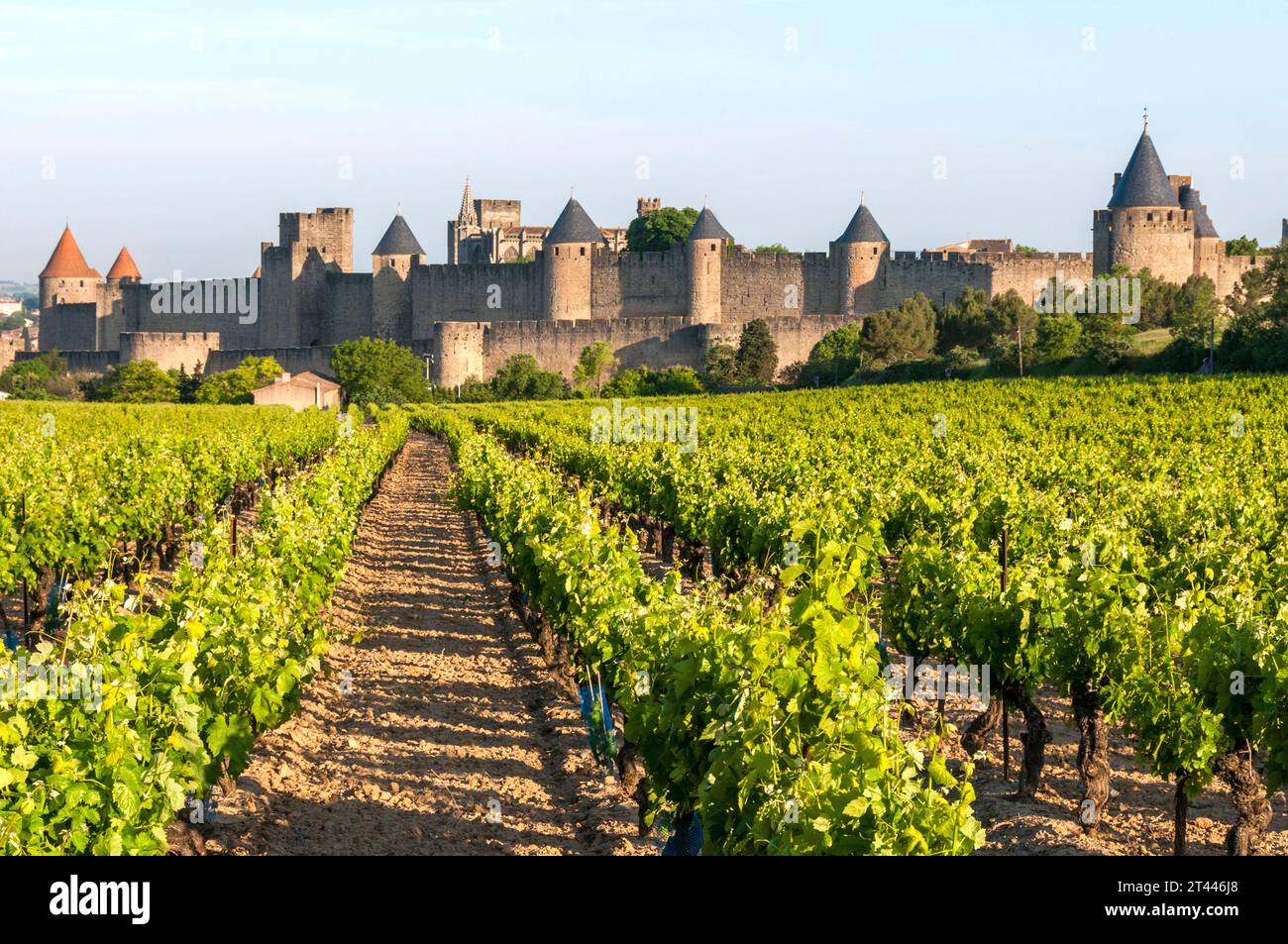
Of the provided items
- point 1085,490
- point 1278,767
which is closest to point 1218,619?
point 1278,767

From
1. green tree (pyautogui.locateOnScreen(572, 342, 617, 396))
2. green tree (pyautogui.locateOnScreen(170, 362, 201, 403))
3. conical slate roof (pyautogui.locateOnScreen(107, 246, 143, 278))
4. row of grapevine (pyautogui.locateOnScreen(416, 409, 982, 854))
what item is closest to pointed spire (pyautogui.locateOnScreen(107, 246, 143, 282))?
conical slate roof (pyautogui.locateOnScreen(107, 246, 143, 278))

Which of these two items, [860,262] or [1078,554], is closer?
[1078,554]

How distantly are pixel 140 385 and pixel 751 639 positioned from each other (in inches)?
1784

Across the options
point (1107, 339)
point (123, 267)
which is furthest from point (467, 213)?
point (1107, 339)

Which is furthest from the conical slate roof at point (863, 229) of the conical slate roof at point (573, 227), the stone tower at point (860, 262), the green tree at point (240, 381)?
the green tree at point (240, 381)

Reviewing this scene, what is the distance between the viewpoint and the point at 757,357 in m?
42.5

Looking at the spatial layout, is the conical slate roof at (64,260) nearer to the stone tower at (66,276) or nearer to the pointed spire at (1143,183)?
the stone tower at (66,276)

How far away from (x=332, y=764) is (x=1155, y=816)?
10.0 feet

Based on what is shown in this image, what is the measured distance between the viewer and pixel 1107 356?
29344mm

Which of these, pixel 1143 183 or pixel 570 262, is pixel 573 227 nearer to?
pixel 570 262

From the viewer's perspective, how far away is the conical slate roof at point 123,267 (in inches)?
2381

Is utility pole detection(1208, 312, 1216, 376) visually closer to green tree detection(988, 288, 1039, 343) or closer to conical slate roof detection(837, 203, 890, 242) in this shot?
green tree detection(988, 288, 1039, 343)
